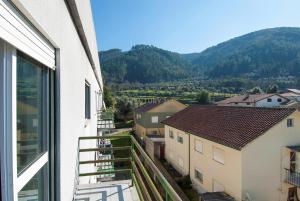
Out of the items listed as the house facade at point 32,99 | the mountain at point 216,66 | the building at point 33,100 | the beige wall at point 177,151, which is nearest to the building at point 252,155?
the beige wall at point 177,151

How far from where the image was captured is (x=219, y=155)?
14.7m

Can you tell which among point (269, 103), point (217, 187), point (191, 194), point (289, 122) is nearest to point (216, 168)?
point (217, 187)

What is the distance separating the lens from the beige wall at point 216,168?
13.1 meters

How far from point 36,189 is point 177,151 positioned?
19753mm

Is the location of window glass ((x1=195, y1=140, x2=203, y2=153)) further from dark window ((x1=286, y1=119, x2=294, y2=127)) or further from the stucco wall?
the stucco wall

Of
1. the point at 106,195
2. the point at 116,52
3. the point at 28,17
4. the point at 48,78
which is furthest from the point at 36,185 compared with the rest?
the point at 116,52

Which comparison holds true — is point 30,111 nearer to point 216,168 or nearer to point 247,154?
point 247,154

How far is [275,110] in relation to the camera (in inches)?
590

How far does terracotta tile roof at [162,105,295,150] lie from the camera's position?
13.7 metres

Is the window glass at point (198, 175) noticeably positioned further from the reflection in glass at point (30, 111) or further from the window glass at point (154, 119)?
the window glass at point (154, 119)

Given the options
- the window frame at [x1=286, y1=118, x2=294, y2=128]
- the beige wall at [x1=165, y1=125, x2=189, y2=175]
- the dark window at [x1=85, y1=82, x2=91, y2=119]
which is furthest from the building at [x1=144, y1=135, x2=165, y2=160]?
the dark window at [x1=85, y1=82, x2=91, y2=119]

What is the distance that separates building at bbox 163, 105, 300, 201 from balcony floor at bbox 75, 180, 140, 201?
8.73 meters

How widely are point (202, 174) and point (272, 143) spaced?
191 inches

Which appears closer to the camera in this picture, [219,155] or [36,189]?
[36,189]
